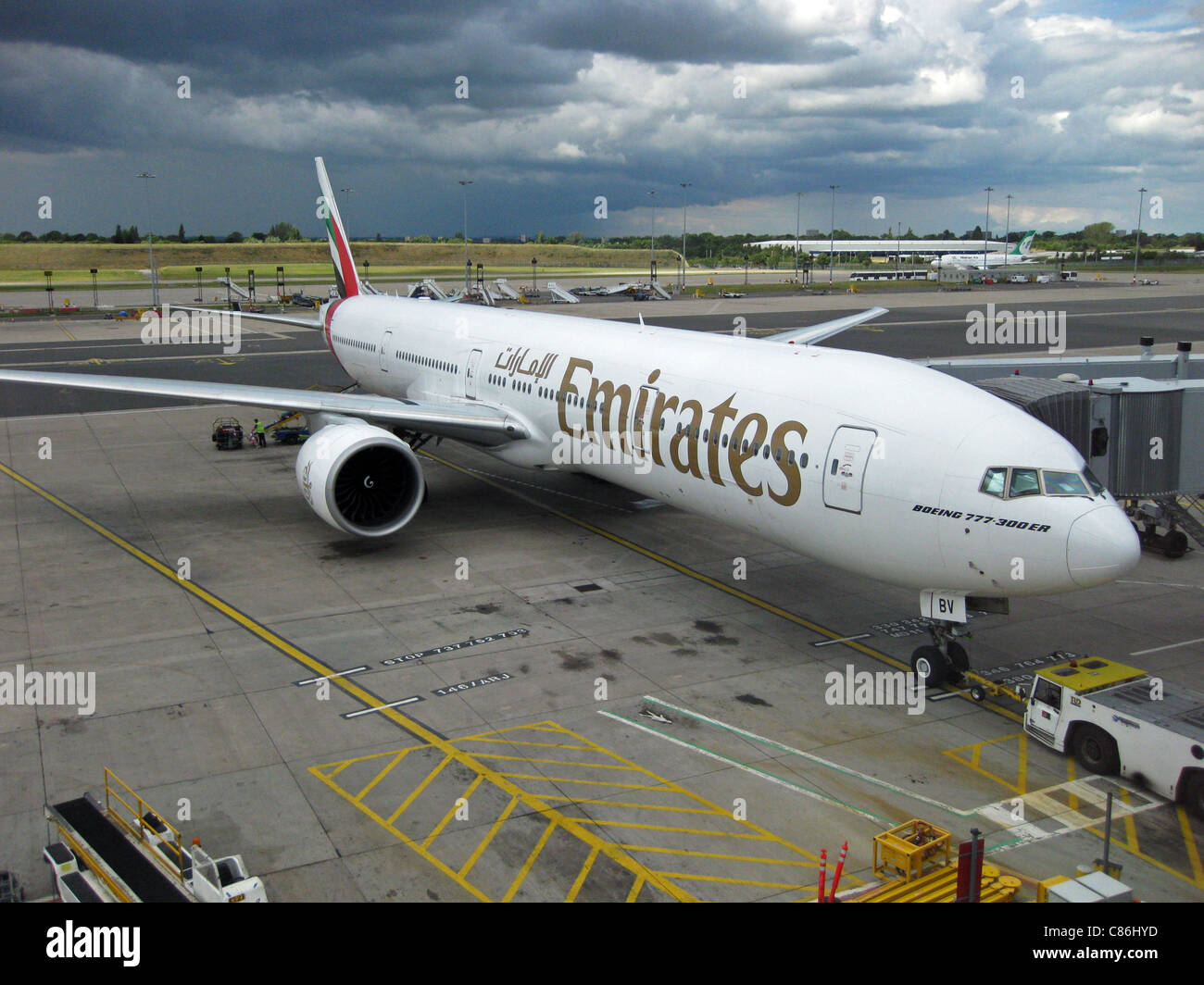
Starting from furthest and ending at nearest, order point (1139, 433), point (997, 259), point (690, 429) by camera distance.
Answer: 1. point (997, 259)
2. point (1139, 433)
3. point (690, 429)

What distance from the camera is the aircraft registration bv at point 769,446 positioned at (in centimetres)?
1327

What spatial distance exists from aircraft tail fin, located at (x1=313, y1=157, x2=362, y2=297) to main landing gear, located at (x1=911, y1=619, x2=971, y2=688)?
89.7 ft

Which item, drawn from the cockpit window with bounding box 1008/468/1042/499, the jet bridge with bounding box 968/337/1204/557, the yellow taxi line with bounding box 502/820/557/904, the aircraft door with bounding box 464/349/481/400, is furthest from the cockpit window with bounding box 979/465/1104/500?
the aircraft door with bounding box 464/349/481/400

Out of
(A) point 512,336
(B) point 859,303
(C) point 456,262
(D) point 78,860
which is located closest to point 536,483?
(A) point 512,336

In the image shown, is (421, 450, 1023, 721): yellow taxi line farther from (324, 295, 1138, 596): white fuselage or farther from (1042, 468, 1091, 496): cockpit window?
(1042, 468, 1091, 496): cockpit window

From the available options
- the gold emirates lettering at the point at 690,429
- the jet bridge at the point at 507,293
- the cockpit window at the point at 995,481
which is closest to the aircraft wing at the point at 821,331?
the gold emirates lettering at the point at 690,429

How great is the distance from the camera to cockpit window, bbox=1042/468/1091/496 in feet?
42.9

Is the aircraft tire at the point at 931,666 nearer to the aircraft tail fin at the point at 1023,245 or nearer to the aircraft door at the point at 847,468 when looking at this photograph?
the aircraft door at the point at 847,468

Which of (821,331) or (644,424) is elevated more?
(821,331)

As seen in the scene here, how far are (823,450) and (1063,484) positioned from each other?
3537 mm

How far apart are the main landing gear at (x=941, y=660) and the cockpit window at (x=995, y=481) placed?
8.81ft

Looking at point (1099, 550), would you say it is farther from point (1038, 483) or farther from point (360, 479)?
point (360, 479)

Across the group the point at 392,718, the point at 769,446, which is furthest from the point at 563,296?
the point at 392,718

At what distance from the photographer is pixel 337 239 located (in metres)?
36.7
